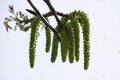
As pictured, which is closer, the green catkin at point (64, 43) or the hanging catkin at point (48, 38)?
the green catkin at point (64, 43)

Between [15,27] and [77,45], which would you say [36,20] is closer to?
[77,45]

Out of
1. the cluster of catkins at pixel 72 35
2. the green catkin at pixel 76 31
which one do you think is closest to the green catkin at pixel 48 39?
the cluster of catkins at pixel 72 35

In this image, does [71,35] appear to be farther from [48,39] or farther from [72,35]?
[48,39]

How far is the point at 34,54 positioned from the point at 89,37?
0.53 m

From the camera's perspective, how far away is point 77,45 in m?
2.21

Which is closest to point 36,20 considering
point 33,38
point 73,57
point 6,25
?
point 33,38

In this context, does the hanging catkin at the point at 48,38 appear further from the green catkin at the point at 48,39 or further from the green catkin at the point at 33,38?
the green catkin at the point at 33,38

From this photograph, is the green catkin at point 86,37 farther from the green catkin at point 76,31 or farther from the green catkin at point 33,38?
the green catkin at point 33,38

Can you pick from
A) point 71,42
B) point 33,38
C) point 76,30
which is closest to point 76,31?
point 76,30

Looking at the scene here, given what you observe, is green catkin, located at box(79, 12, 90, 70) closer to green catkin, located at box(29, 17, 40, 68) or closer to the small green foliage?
the small green foliage

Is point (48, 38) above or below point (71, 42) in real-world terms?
above

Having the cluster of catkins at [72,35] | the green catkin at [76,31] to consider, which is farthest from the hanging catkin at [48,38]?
Result: the green catkin at [76,31]

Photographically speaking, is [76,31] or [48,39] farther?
[48,39]

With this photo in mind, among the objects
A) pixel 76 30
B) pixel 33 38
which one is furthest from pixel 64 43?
pixel 33 38
